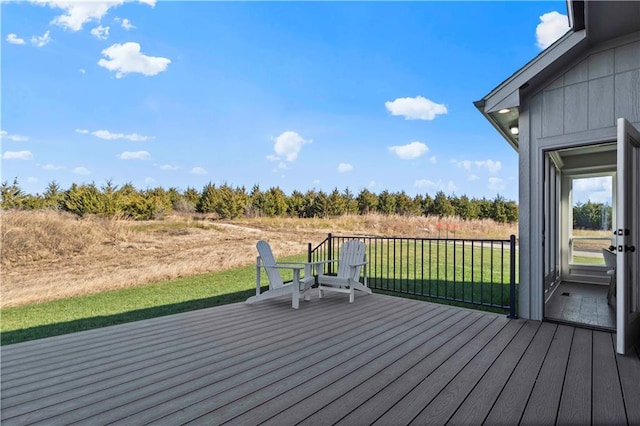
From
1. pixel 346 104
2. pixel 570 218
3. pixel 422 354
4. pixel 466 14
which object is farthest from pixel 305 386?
pixel 346 104

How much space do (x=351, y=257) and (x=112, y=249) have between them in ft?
23.7

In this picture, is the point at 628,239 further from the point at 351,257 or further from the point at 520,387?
the point at 351,257

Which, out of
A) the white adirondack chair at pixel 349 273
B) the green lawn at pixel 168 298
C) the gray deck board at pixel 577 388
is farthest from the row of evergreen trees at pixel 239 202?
the gray deck board at pixel 577 388

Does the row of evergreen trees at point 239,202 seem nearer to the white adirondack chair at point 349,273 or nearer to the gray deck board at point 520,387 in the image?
the white adirondack chair at point 349,273

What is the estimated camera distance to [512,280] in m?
3.69

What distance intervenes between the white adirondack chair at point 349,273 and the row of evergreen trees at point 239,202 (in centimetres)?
800

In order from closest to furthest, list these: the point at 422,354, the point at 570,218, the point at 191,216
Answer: the point at 422,354
the point at 570,218
the point at 191,216

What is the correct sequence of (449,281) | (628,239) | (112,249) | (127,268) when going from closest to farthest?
(628,239) < (449,281) < (127,268) < (112,249)

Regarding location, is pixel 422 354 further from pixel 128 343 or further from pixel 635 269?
pixel 128 343

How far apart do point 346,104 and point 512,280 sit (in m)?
12.3

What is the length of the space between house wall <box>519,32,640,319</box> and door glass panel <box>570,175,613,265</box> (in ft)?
12.6

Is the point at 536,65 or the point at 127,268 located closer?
the point at 536,65

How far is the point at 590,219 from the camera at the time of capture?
665 cm

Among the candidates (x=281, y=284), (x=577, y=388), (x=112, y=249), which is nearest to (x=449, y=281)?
(x=281, y=284)
